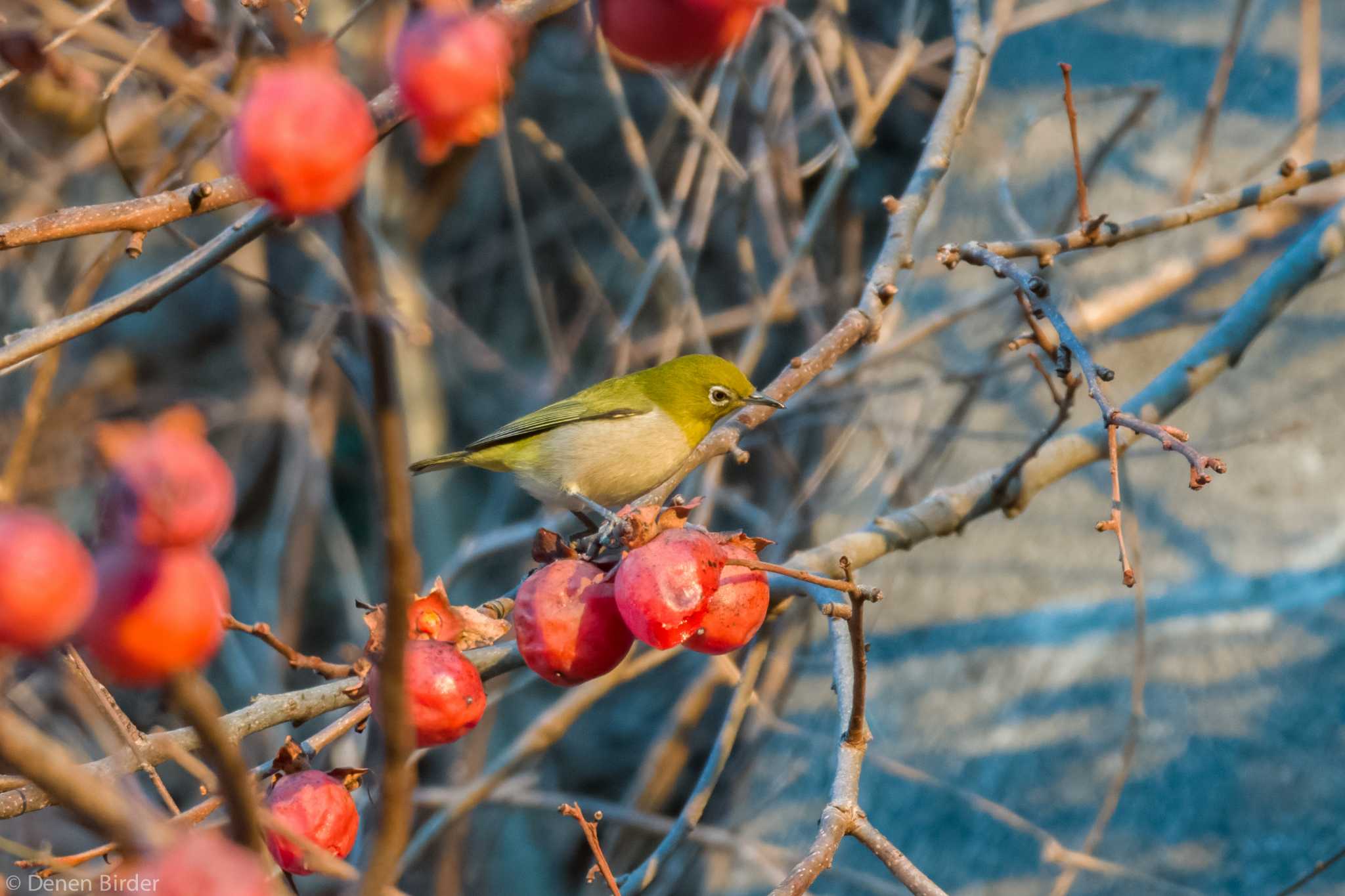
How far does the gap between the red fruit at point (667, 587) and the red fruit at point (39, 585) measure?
83 cm

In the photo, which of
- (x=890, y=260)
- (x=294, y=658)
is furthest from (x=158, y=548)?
(x=890, y=260)

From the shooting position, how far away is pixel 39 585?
627 mm

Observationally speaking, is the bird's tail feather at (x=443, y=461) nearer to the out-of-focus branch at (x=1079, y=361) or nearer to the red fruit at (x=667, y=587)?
the out-of-focus branch at (x=1079, y=361)

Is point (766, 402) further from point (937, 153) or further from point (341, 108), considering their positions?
point (341, 108)

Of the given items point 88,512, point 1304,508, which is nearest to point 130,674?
point 1304,508

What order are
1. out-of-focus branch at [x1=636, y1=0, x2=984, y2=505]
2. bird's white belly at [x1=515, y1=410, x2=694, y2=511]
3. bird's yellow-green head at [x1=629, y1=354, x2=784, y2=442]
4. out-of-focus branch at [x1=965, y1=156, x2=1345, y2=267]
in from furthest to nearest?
bird's white belly at [x1=515, y1=410, x2=694, y2=511] < bird's yellow-green head at [x1=629, y1=354, x2=784, y2=442] < out-of-focus branch at [x1=636, y1=0, x2=984, y2=505] < out-of-focus branch at [x1=965, y1=156, x2=1345, y2=267]

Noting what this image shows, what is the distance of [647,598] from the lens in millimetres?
1438

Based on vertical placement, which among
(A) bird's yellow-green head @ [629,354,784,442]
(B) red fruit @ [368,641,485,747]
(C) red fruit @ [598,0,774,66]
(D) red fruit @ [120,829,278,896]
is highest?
(A) bird's yellow-green head @ [629,354,784,442]

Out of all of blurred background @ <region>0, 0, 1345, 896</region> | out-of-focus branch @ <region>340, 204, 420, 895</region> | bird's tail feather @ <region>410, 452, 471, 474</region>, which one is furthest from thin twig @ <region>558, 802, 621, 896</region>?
bird's tail feather @ <region>410, 452, 471, 474</region>

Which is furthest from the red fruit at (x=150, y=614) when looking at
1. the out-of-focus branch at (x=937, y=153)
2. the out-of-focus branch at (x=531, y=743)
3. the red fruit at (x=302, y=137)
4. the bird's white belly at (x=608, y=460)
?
the bird's white belly at (x=608, y=460)

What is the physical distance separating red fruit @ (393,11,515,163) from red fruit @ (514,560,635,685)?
92 cm

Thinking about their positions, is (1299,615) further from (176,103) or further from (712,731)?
(176,103)

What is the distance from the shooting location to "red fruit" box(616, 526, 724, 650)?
4.69ft

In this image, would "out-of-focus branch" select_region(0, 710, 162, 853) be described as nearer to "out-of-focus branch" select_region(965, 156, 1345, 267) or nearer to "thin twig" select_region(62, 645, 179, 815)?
"thin twig" select_region(62, 645, 179, 815)
